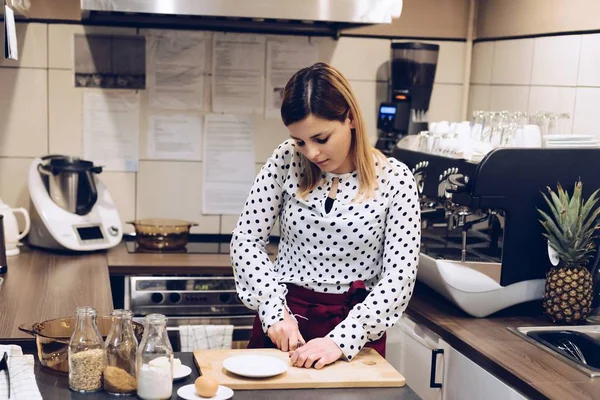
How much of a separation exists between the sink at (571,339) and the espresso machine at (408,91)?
113cm

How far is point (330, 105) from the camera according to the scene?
1799 millimetres

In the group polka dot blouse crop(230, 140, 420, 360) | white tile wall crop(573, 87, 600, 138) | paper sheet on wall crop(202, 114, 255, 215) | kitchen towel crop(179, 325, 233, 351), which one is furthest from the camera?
paper sheet on wall crop(202, 114, 255, 215)

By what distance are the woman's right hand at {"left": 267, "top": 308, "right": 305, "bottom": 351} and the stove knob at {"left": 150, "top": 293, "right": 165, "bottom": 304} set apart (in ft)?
3.15

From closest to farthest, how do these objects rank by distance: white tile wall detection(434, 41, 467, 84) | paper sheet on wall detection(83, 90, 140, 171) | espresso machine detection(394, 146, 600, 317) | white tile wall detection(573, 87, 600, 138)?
espresso machine detection(394, 146, 600, 317)
white tile wall detection(573, 87, 600, 138)
paper sheet on wall detection(83, 90, 140, 171)
white tile wall detection(434, 41, 467, 84)

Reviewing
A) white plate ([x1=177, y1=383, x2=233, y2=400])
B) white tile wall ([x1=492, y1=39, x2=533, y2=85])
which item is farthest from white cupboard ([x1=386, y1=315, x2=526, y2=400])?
white tile wall ([x1=492, y1=39, x2=533, y2=85])

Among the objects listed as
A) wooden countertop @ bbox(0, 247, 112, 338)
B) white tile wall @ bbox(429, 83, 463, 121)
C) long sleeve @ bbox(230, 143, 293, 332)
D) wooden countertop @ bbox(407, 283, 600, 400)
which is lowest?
wooden countertop @ bbox(407, 283, 600, 400)

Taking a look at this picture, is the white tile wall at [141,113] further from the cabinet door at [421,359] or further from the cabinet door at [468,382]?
the cabinet door at [468,382]

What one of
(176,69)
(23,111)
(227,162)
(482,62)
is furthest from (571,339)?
(23,111)

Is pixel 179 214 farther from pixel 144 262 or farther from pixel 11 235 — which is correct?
pixel 11 235

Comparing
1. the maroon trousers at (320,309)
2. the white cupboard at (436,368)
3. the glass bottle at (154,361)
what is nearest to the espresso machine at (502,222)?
the white cupboard at (436,368)

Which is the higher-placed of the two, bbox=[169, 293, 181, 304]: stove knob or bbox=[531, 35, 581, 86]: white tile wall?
bbox=[531, 35, 581, 86]: white tile wall

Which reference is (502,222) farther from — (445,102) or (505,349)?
→ (445,102)

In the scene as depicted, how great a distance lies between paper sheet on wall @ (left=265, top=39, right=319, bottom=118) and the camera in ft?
10.4

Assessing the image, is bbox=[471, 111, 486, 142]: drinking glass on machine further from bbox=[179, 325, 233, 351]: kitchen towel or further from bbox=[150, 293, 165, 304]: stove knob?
bbox=[150, 293, 165, 304]: stove knob
